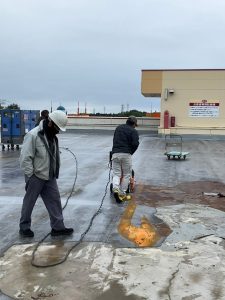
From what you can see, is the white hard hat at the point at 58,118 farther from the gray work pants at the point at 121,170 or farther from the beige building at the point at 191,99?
the beige building at the point at 191,99

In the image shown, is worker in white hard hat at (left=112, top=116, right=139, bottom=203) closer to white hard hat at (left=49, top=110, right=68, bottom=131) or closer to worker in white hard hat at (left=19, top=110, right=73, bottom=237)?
worker in white hard hat at (left=19, top=110, right=73, bottom=237)

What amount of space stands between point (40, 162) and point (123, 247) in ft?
5.40

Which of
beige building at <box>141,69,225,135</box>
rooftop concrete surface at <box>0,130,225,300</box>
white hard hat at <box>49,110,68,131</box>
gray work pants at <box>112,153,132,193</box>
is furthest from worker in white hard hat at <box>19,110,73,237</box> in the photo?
beige building at <box>141,69,225,135</box>

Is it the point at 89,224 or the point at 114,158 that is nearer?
the point at 89,224

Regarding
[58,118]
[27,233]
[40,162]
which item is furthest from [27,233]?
[58,118]

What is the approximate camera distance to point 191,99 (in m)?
32.2

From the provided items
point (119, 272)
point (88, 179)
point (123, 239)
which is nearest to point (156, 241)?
point (123, 239)

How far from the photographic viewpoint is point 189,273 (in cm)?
500

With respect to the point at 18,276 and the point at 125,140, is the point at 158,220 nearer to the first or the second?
the point at 125,140

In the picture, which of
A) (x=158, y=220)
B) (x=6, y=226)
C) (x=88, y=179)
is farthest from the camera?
(x=88, y=179)

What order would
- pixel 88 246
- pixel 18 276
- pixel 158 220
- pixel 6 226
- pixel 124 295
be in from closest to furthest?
pixel 124 295, pixel 18 276, pixel 88 246, pixel 6 226, pixel 158 220

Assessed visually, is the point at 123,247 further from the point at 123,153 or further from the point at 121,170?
the point at 121,170

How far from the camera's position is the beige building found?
31812 millimetres

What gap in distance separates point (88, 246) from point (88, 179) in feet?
20.2
